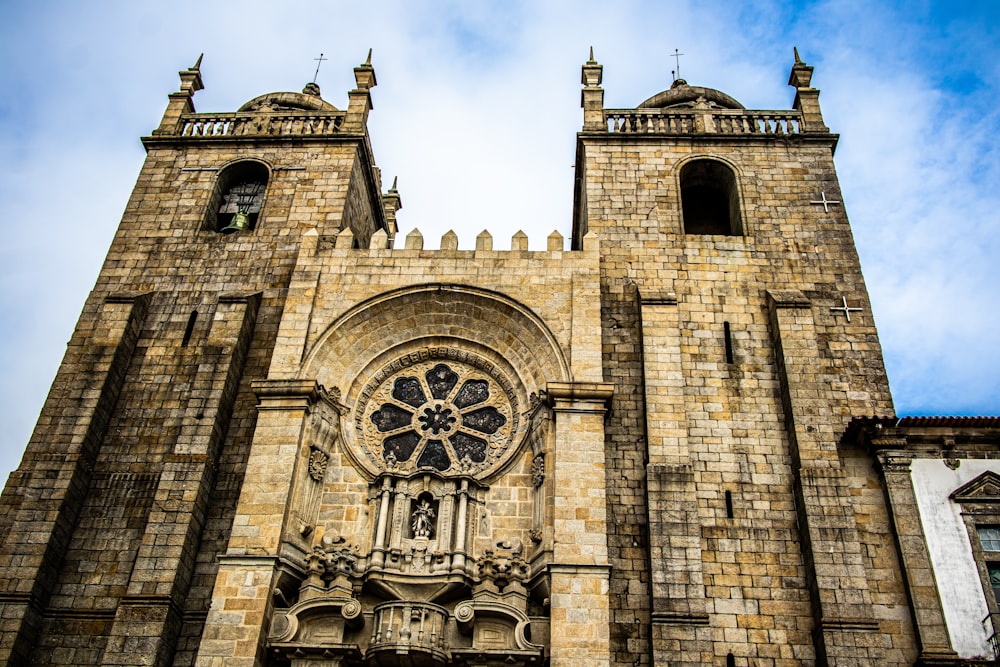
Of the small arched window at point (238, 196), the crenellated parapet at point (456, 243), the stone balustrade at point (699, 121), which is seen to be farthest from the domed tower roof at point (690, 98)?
the small arched window at point (238, 196)

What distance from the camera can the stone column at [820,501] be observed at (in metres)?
13.9

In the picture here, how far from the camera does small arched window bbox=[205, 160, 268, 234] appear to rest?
21375 millimetres

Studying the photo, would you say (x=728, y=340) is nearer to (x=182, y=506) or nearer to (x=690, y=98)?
(x=690, y=98)

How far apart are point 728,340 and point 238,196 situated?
1145cm

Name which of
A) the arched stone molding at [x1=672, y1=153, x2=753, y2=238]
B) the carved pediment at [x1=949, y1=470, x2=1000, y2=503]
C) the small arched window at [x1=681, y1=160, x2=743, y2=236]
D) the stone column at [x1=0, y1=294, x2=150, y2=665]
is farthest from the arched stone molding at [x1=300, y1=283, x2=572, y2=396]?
the carved pediment at [x1=949, y1=470, x2=1000, y2=503]

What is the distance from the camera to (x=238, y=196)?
22.1 meters

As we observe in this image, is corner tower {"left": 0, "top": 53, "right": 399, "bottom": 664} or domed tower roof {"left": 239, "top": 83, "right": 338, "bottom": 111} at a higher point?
domed tower roof {"left": 239, "top": 83, "right": 338, "bottom": 111}

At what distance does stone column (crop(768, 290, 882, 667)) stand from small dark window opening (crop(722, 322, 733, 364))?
78cm

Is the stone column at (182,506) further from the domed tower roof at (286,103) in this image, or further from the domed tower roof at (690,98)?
the domed tower roof at (690,98)

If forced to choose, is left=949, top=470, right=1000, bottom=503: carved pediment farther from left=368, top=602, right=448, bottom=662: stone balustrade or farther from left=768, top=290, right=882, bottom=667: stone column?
left=368, top=602, right=448, bottom=662: stone balustrade

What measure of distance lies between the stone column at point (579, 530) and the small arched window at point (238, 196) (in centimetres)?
913

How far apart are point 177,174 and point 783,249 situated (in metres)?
13.3

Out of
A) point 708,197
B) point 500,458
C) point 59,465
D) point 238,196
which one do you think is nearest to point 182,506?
point 59,465

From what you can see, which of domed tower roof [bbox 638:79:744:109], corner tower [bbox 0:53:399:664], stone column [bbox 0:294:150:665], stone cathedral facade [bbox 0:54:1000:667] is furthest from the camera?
domed tower roof [bbox 638:79:744:109]
